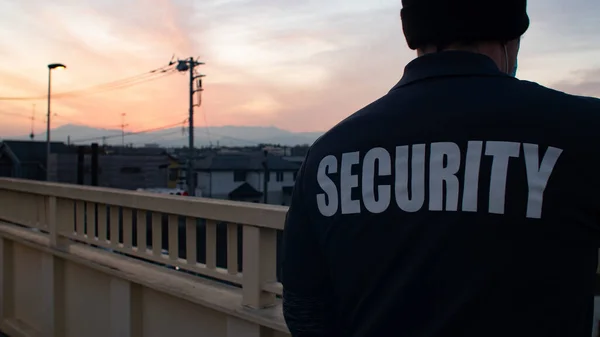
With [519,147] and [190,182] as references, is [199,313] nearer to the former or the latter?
[519,147]

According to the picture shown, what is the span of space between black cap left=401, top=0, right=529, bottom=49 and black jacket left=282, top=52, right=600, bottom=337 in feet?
0.17

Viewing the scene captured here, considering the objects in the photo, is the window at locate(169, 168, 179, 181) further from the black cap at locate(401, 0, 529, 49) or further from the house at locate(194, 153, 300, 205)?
the black cap at locate(401, 0, 529, 49)

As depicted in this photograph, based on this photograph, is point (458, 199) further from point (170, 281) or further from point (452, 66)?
point (170, 281)

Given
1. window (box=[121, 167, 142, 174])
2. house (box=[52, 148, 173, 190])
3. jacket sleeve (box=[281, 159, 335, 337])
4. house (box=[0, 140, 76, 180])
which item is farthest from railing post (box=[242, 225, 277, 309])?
window (box=[121, 167, 142, 174])

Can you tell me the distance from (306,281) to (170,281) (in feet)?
6.09

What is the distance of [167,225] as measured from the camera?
2.99 meters

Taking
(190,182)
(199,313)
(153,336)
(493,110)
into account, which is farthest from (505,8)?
(190,182)

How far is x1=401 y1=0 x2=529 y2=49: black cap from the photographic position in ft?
3.51

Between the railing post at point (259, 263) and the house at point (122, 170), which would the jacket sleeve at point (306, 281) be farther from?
the house at point (122, 170)

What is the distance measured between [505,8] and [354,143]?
16.0 inches

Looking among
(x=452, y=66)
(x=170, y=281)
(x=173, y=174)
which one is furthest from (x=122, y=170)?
(x=452, y=66)

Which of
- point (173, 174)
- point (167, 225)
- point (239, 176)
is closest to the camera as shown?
point (167, 225)

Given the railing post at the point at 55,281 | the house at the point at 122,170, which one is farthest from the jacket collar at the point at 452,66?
the house at the point at 122,170

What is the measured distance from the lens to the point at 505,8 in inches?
42.2
